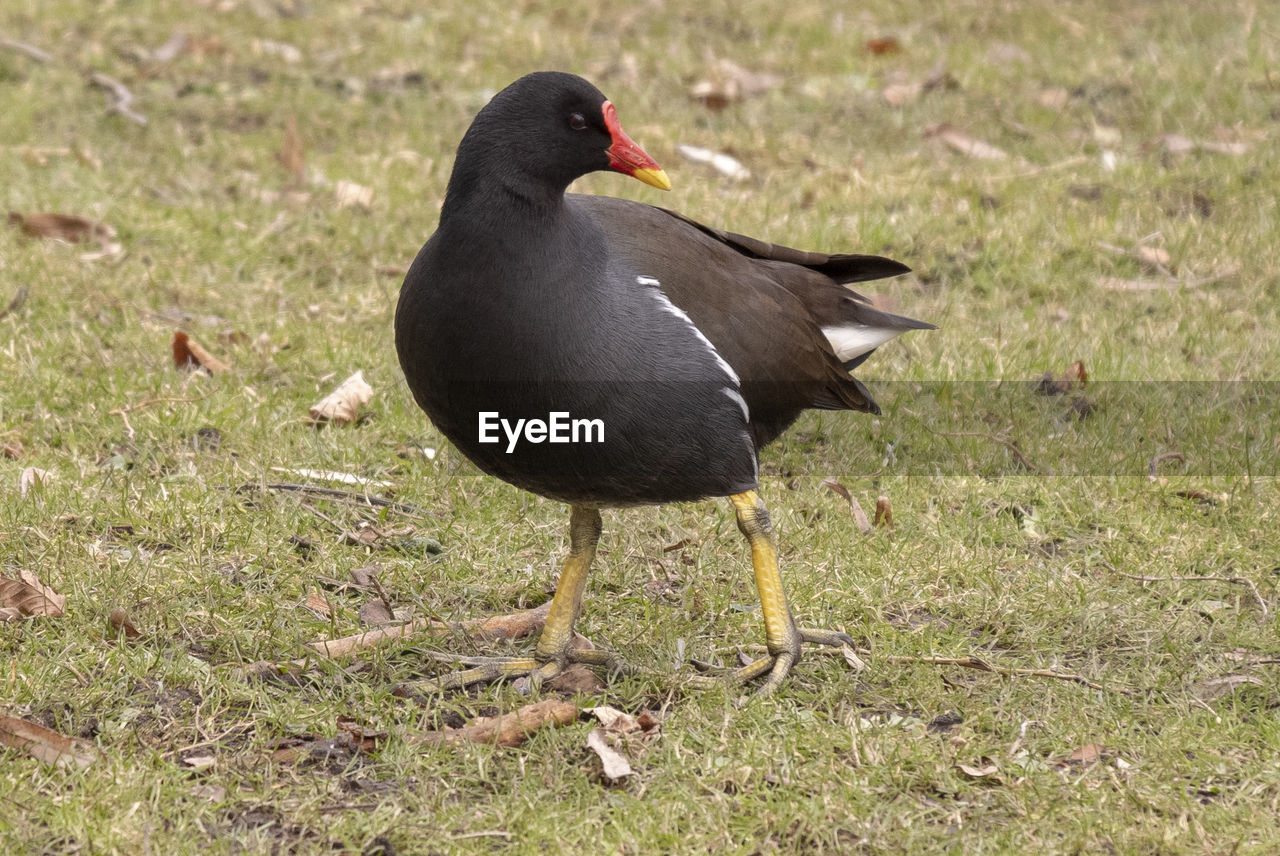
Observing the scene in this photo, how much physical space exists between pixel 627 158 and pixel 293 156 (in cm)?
404

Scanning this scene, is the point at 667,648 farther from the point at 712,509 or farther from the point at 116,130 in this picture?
the point at 116,130

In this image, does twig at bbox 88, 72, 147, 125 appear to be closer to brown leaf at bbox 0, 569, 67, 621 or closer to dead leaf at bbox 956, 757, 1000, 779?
brown leaf at bbox 0, 569, 67, 621

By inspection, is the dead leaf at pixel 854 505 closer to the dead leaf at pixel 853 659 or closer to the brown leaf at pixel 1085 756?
the dead leaf at pixel 853 659

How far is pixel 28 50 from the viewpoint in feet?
26.4

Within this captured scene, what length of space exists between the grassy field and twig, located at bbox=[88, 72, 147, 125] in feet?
0.16

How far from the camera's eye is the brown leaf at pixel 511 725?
342 cm

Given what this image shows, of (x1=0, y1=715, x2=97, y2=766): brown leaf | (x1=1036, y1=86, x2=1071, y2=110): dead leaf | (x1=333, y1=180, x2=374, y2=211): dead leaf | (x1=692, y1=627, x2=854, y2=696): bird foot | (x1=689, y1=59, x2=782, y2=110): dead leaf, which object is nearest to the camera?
(x1=0, y1=715, x2=97, y2=766): brown leaf

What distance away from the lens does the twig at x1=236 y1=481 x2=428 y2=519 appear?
15.0 ft

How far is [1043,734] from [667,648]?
1.00 m

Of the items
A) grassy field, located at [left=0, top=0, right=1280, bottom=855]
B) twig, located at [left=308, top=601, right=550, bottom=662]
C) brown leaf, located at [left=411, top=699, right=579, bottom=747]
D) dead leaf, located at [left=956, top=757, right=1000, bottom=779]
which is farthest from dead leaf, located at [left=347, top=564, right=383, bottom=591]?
dead leaf, located at [left=956, top=757, right=1000, bottom=779]

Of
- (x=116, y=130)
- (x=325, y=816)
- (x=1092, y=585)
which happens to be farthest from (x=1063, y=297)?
(x=116, y=130)

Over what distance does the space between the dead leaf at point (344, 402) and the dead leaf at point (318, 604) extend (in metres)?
1.09

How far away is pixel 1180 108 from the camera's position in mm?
7844

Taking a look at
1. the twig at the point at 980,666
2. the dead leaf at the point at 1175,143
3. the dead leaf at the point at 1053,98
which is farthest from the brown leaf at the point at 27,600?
the dead leaf at the point at 1053,98
